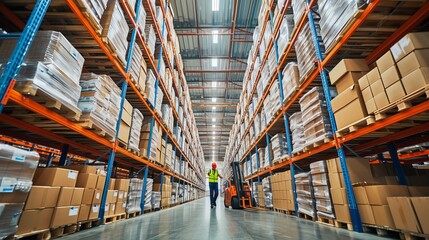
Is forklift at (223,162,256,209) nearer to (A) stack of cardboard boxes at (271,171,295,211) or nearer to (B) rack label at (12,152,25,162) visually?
(A) stack of cardboard boxes at (271,171,295,211)

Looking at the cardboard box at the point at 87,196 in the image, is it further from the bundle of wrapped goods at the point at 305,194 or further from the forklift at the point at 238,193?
the forklift at the point at 238,193

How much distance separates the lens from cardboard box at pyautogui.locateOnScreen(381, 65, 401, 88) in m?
2.23

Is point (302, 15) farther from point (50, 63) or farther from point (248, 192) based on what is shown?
point (248, 192)

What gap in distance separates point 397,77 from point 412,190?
5.03 feet

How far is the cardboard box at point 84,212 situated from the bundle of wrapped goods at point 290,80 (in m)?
4.50

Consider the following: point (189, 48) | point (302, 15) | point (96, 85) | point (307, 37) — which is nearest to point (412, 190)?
point (307, 37)

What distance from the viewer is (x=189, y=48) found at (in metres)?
12.1

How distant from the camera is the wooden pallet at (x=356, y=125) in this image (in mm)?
2551

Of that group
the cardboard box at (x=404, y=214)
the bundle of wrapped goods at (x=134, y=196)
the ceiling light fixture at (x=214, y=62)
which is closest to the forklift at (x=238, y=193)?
the bundle of wrapped goods at (x=134, y=196)

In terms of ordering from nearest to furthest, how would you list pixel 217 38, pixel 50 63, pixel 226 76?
pixel 50 63 → pixel 217 38 → pixel 226 76

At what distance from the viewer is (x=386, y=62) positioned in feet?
7.70

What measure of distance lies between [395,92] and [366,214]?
1.64 meters

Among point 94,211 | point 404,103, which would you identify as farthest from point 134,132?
point 404,103

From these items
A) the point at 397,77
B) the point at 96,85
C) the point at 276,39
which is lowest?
the point at 397,77
